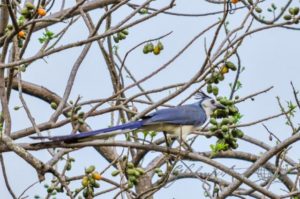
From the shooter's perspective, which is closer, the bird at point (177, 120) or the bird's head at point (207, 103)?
the bird at point (177, 120)

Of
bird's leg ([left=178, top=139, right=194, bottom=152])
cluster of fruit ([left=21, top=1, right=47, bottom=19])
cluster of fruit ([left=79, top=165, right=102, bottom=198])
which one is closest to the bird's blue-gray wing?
bird's leg ([left=178, top=139, right=194, bottom=152])

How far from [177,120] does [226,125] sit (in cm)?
63

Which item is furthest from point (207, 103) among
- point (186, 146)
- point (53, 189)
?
point (53, 189)

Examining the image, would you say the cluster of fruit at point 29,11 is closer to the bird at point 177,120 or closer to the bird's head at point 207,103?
the bird at point 177,120

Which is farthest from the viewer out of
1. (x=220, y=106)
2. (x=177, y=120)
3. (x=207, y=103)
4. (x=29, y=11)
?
(x=207, y=103)

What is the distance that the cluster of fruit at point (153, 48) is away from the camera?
5598mm

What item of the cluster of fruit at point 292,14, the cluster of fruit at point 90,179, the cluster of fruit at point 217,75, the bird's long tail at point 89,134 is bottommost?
the cluster of fruit at point 90,179

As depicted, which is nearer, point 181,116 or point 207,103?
point 181,116

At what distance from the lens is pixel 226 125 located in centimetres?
503

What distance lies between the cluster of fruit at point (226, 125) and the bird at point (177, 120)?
0.16 ft

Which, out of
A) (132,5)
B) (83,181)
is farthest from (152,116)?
(132,5)

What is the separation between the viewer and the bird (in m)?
5.07

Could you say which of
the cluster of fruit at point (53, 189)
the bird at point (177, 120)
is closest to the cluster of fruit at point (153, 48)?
the bird at point (177, 120)

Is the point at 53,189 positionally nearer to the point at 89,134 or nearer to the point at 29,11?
the point at 89,134
